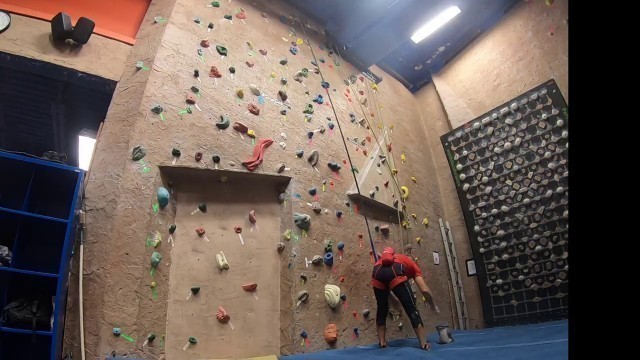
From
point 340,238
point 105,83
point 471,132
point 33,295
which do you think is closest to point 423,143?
point 471,132

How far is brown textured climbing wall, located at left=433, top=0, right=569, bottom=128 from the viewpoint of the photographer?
15.2 feet

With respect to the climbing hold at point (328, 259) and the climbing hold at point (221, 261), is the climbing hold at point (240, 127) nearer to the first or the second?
the climbing hold at point (221, 261)

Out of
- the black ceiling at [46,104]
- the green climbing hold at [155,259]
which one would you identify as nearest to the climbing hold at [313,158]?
the green climbing hold at [155,259]

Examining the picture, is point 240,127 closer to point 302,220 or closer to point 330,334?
point 302,220

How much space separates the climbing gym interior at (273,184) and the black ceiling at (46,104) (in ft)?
0.06

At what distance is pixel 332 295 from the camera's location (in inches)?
126

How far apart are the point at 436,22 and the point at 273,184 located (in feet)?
11.1

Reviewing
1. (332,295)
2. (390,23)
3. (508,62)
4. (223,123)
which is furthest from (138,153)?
(508,62)

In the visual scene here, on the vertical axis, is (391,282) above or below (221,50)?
below

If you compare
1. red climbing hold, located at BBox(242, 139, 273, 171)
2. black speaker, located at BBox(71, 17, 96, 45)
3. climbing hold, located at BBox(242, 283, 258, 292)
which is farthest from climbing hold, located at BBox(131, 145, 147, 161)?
climbing hold, located at BBox(242, 283, 258, 292)

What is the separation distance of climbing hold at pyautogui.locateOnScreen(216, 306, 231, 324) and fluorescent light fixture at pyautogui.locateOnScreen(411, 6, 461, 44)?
4176mm

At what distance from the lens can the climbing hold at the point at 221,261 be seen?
2.91m
